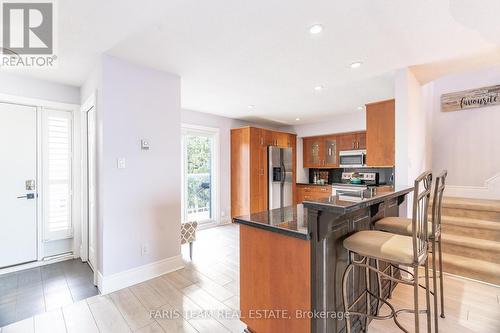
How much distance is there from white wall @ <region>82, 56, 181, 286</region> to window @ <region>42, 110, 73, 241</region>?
0.70 m

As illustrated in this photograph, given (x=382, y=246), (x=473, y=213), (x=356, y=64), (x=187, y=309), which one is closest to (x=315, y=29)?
(x=356, y=64)

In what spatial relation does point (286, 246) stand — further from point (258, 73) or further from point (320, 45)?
point (258, 73)

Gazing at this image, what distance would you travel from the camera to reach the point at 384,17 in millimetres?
1818

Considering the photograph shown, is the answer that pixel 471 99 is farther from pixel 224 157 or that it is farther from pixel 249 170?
pixel 224 157

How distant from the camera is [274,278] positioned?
161cm

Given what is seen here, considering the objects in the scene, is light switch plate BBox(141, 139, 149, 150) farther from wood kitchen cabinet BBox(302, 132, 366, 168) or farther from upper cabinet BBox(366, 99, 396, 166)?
wood kitchen cabinet BBox(302, 132, 366, 168)

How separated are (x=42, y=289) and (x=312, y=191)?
5.35 metres

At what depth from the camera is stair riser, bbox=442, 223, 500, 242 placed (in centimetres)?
286

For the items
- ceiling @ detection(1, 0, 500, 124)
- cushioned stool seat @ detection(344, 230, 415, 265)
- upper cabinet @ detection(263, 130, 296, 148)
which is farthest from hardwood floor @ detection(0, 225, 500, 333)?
upper cabinet @ detection(263, 130, 296, 148)

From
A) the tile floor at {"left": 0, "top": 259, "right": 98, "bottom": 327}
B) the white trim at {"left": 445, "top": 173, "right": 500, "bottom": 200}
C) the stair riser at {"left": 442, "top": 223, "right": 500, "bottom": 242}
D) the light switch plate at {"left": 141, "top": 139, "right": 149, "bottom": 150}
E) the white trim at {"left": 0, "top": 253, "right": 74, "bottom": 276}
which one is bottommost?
the tile floor at {"left": 0, "top": 259, "right": 98, "bottom": 327}

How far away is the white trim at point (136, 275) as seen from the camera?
7.93 feet

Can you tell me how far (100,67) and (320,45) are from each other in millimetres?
2220

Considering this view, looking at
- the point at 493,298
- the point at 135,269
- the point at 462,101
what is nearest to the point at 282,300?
the point at 135,269

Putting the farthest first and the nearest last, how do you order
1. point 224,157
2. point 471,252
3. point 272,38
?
1. point 224,157
2. point 471,252
3. point 272,38
